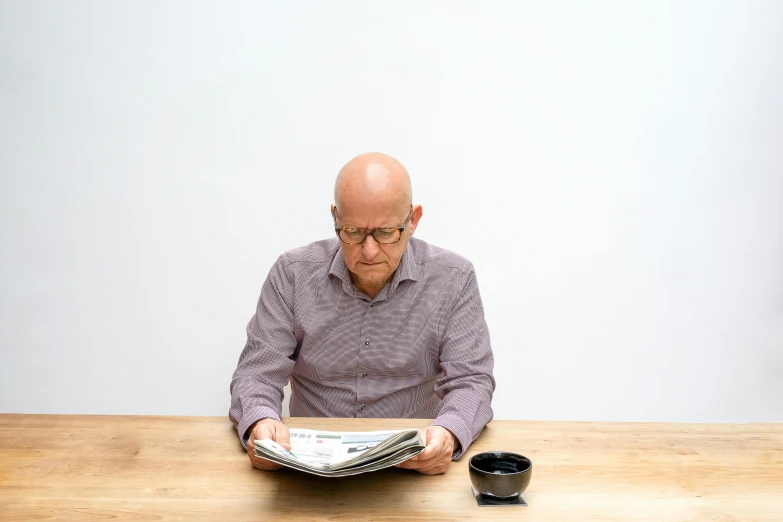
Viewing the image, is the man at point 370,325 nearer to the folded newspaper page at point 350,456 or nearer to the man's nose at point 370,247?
the man's nose at point 370,247

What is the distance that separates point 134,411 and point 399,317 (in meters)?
1.31

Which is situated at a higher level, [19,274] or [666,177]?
[666,177]

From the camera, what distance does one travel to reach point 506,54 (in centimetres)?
269

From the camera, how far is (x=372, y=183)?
1808mm

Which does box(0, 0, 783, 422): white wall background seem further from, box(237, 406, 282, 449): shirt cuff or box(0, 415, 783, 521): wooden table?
box(237, 406, 282, 449): shirt cuff

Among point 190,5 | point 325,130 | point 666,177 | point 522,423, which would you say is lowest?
point 522,423

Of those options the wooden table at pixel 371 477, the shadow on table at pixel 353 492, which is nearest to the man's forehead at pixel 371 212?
the wooden table at pixel 371 477

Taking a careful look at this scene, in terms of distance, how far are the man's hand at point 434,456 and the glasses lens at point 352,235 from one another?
0.53 m

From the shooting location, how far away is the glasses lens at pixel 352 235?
1828 millimetres

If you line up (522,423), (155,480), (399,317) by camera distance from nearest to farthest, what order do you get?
(155,480) → (522,423) → (399,317)

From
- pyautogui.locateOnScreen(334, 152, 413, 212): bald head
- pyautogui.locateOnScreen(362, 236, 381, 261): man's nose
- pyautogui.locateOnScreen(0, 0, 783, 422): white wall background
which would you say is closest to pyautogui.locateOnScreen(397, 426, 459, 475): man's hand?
pyautogui.locateOnScreen(362, 236, 381, 261): man's nose

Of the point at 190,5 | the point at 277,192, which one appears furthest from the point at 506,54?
the point at 190,5

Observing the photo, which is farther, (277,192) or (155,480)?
(277,192)

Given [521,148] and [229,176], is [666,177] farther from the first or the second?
[229,176]
